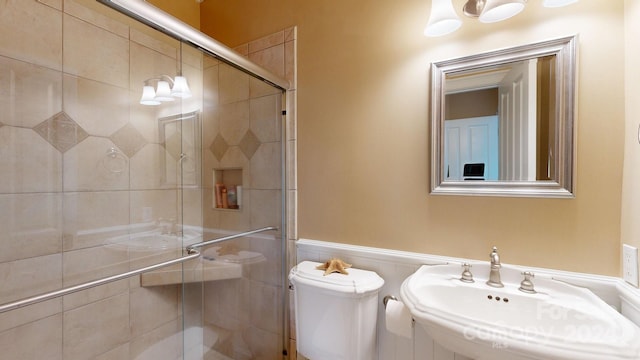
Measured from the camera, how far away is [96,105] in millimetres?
1288

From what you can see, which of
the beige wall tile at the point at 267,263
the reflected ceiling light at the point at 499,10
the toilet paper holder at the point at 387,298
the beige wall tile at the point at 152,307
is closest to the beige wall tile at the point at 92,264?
the beige wall tile at the point at 152,307

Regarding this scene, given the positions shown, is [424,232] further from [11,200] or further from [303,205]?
[11,200]

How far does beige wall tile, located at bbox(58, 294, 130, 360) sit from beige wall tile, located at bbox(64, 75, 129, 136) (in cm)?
88

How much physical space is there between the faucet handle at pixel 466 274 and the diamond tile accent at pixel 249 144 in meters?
1.22

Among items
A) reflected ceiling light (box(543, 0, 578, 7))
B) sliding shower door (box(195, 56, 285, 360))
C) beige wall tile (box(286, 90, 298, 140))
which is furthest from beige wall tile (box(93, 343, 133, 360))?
reflected ceiling light (box(543, 0, 578, 7))

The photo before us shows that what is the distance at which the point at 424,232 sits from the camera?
4.26 feet

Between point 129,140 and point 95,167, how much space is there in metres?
0.20

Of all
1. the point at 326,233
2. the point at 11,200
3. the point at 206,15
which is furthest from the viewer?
the point at 206,15

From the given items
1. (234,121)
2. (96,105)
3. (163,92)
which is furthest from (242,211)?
(96,105)

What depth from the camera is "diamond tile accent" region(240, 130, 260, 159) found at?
158 centimetres

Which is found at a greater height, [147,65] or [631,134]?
[147,65]

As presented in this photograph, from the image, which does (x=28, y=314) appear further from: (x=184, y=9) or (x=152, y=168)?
(x=184, y=9)

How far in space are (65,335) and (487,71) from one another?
2.26 meters

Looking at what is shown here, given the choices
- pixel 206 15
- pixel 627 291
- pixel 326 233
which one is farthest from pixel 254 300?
pixel 206 15
